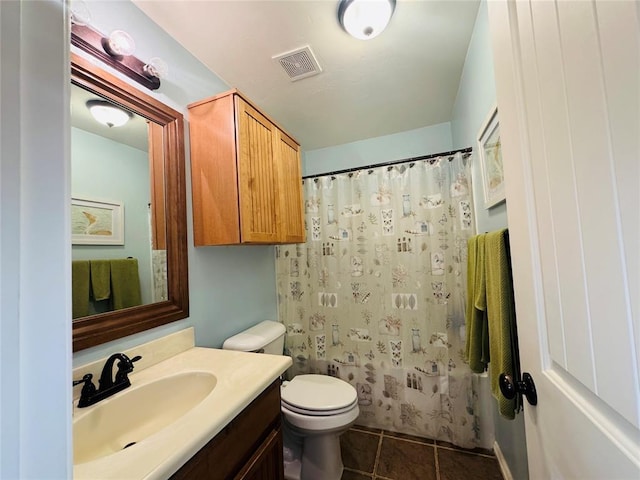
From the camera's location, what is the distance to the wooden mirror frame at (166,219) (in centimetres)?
92

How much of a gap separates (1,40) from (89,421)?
0.99m

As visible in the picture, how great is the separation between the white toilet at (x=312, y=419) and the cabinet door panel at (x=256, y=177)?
0.58 m

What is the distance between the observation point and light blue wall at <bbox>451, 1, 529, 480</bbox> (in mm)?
1136

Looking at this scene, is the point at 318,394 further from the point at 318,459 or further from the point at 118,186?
the point at 118,186

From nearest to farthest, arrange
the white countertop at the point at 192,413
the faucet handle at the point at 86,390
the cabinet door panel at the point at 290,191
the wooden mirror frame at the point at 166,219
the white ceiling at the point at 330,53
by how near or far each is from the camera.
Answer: the white countertop at the point at 192,413 → the faucet handle at the point at 86,390 → the wooden mirror frame at the point at 166,219 → the white ceiling at the point at 330,53 → the cabinet door panel at the point at 290,191

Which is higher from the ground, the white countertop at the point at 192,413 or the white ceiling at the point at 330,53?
the white ceiling at the point at 330,53

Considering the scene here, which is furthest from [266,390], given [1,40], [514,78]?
[514,78]

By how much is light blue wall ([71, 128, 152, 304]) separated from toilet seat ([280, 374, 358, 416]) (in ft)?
3.09

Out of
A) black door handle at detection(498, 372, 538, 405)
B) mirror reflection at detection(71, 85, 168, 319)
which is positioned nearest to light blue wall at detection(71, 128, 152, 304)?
mirror reflection at detection(71, 85, 168, 319)

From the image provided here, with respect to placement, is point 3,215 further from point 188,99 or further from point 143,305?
point 188,99

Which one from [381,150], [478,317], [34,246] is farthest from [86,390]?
[381,150]

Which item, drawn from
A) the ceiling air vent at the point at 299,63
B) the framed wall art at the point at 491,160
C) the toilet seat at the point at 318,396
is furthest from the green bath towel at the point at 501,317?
the ceiling air vent at the point at 299,63

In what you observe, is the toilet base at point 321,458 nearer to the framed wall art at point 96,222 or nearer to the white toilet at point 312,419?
the white toilet at point 312,419

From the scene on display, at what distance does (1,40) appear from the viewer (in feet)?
0.86
